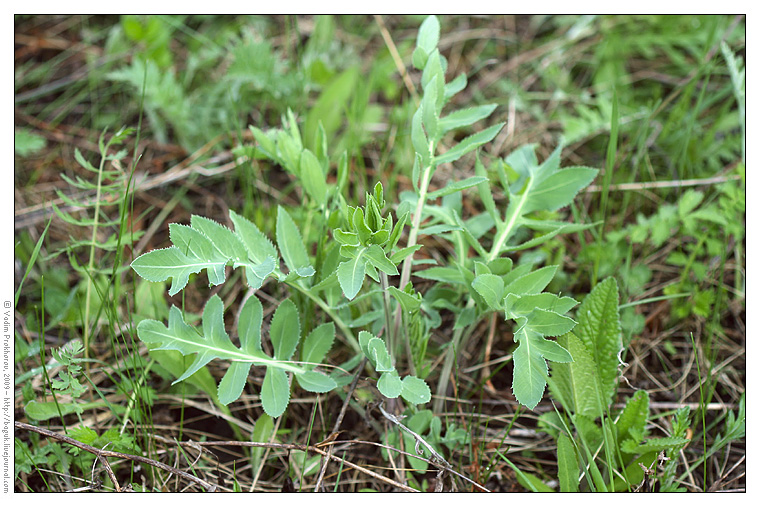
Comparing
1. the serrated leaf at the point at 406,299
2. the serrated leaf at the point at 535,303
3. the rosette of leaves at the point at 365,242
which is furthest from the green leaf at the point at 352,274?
the serrated leaf at the point at 535,303

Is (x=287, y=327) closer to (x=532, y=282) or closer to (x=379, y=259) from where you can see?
(x=379, y=259)

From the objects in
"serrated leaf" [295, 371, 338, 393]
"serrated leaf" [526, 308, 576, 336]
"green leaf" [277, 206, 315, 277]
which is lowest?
"serrated leaf" [295, 371, 338, 393]

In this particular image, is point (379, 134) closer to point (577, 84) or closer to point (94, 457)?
point (577, 84)

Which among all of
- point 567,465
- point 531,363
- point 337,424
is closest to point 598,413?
point 567,465

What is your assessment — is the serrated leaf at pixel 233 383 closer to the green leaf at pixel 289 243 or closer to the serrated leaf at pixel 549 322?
the green leaf at pixel 289 243

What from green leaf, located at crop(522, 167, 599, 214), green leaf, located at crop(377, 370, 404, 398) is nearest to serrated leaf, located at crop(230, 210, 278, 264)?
green leaf, located at crop(377, 370, 404, 398)

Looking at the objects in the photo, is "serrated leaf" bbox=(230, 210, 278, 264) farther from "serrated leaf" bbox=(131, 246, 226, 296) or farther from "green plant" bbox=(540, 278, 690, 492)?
"green plant" bbox=(540, 278, 690, 492)

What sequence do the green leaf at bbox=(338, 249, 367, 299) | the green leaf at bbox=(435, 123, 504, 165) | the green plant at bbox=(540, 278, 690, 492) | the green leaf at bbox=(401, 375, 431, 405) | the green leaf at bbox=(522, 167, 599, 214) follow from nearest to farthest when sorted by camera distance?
1. the green leaf at bbox=(338, 249, 367, 299)
2. the green leaf at bbox=(401, 375, 431, 405)
3. the green plant at bbox=(540, 278, 690, 492)
4. the green leaf at bbox=(435, 123, 504, 165)
5. the green leaf at bbox=(522, 167, 599, 214)
